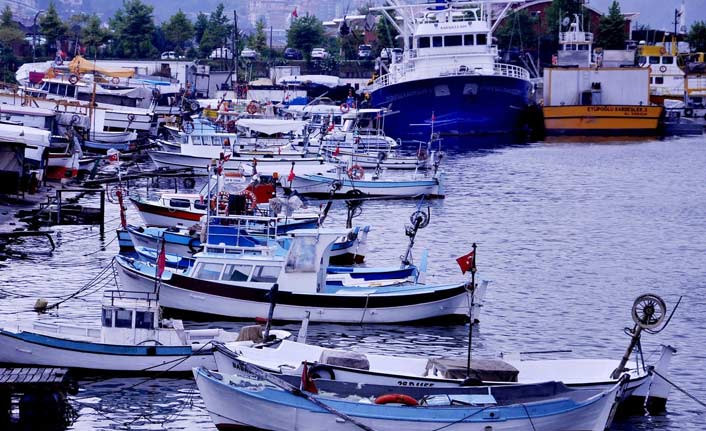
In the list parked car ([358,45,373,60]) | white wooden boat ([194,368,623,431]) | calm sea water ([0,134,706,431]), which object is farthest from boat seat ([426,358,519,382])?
parked car ([358,45,373,60])

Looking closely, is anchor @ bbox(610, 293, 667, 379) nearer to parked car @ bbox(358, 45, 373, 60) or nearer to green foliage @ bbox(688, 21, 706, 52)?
parked car @ bbox(358, 45, 373, 60)

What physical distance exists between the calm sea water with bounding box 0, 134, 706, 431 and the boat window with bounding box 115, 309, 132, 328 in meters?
1.30

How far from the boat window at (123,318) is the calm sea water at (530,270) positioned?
1.30 meters

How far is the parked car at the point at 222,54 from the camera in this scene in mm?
154925

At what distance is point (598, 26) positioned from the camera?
16100 centimetres

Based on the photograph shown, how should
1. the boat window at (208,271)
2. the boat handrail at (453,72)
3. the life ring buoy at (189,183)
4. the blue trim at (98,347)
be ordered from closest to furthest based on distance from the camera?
the blue trim at (98,347) → the boat window at (208,271) → the life ring buoy at (189,183) → the boat handrail at (453,72)

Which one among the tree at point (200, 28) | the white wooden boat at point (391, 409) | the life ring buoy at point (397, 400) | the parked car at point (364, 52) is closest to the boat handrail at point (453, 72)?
the parked car at point (364, 52)

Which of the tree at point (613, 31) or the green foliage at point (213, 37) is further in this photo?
the green foliage at point (213, 37)

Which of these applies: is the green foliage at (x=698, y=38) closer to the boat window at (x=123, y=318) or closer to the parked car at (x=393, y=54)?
the parked car at (x=393, y=54)

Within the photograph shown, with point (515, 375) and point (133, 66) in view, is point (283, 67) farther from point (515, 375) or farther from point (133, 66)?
point (515, 375)

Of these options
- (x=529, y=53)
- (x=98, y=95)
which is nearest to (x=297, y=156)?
(x=98, y=95)

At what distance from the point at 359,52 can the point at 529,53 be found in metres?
21.8

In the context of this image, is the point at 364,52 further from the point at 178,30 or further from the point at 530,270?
the point at 530,270

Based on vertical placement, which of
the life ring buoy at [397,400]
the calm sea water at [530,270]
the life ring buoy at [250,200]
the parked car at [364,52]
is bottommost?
the calm sea water at [530,270]
